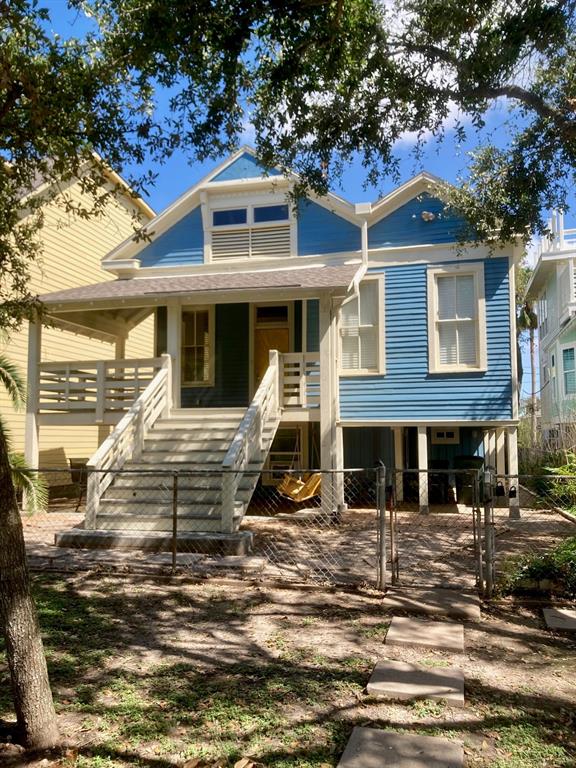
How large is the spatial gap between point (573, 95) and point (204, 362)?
9.45 metres

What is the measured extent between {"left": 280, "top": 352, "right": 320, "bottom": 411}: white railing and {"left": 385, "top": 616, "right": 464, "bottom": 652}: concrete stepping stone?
6.77 m

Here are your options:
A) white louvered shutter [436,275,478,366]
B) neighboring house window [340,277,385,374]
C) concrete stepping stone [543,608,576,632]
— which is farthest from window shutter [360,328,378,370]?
concrete stepping stone [543,608,576,632]

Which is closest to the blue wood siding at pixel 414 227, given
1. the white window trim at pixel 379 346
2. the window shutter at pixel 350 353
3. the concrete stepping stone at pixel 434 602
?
the white window trim at pixel 379 346

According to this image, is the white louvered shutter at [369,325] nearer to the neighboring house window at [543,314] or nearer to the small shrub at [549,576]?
the small shrub at [549,576]

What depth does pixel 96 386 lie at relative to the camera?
1219cm

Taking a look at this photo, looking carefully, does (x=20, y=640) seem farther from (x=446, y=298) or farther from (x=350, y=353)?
(x=446, y=298)

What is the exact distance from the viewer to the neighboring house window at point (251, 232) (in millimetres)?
13977

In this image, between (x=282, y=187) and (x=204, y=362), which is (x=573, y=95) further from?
(x=204, y=362)

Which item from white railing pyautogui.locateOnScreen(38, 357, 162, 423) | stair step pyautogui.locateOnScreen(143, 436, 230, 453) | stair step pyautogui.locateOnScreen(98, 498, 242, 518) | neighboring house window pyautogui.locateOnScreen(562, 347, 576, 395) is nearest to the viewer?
stair step pyautogui.locateOnScreen(98, 498, 242, 518)

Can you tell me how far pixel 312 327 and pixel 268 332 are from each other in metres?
1.45

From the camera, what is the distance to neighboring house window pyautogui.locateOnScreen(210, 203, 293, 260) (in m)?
14.0

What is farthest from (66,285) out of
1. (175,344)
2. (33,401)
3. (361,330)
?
(361,330)

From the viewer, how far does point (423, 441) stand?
12.7 m

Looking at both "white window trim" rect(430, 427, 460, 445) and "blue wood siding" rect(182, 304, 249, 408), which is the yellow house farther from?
"white window trim" rect(430, 427, 460, 445)
